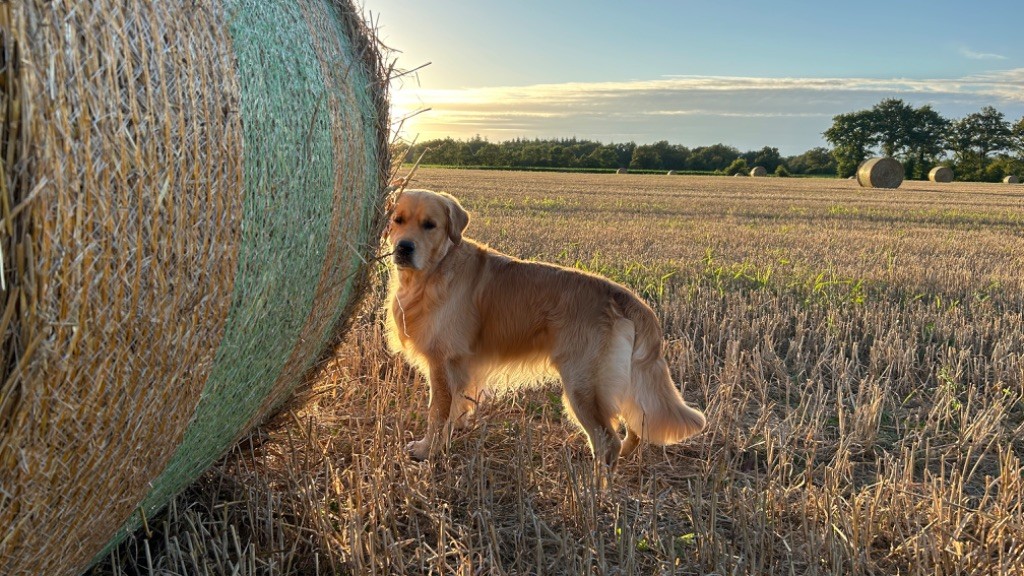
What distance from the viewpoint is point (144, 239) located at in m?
2.26

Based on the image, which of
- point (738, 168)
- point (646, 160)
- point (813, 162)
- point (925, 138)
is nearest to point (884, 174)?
point (738, 168)

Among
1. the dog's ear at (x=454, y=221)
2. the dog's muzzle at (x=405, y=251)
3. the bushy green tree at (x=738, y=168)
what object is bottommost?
the bushy green tree at (x=738, y=168)

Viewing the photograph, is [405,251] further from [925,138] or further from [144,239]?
[925,138]

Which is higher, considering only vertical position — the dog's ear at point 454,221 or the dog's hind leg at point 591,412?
the dog's ear at point 454,221

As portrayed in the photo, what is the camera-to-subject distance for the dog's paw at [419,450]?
170 inches

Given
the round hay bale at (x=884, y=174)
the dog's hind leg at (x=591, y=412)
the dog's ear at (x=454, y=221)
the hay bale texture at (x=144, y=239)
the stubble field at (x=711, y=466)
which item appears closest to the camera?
the hay bale texture at (x=144, y=239)

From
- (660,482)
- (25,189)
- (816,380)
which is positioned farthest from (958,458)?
(25,189)

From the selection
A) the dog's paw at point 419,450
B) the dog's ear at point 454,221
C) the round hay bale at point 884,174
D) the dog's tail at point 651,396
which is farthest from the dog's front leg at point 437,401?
the round hay bale at point 884,174

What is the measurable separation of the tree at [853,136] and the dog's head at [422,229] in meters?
63.3

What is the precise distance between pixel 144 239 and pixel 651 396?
104 inches

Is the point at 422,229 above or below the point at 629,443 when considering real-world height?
above

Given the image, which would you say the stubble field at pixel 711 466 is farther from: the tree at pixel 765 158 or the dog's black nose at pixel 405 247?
the tree at pixel 765 158

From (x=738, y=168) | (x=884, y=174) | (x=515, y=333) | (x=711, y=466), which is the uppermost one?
(x=515, y=333)

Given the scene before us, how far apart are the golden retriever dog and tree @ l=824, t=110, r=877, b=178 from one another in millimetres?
63210
